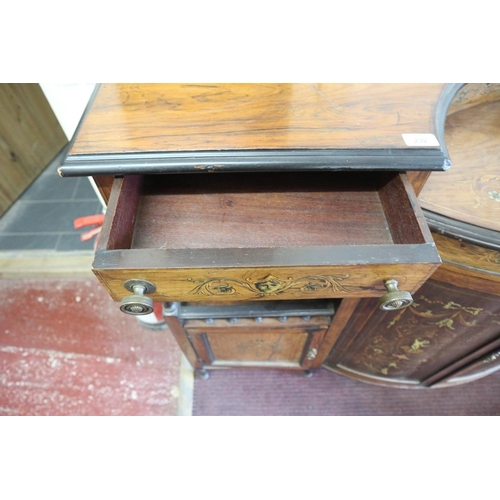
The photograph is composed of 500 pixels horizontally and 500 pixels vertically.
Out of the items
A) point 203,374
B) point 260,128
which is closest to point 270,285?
point 260,128

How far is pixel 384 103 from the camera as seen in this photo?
0.56 m

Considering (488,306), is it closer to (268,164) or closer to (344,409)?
(268,164)

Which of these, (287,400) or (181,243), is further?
(287,400)

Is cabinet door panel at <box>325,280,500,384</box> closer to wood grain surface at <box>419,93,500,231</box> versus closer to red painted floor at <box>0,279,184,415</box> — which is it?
wood grain surface at <box>419,93,500,231</box>

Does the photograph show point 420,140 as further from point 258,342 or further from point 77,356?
point 77,356

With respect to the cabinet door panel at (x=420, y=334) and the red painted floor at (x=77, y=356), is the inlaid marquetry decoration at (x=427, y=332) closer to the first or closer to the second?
the cabinet door panel at (x=420, y=334)

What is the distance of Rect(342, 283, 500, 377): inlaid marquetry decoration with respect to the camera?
63 cm

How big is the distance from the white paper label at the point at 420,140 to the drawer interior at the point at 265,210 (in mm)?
52

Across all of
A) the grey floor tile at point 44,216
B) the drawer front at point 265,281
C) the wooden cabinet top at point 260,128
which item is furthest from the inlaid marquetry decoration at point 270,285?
the grey floor tile at point 44,216

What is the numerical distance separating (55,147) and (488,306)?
1.09 metres

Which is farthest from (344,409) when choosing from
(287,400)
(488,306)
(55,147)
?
(55,147)

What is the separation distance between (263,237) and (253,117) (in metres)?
0.18

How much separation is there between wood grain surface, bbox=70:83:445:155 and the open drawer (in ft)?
0.24

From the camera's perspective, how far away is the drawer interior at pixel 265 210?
0.56 meters
